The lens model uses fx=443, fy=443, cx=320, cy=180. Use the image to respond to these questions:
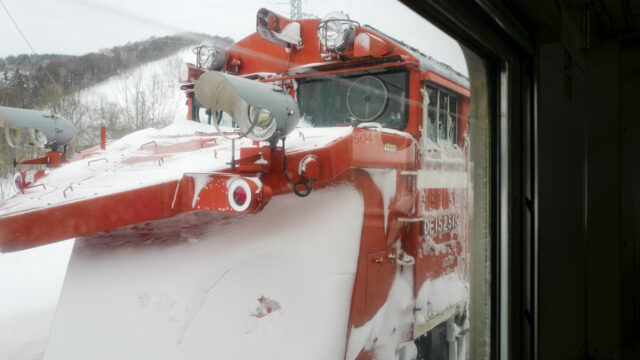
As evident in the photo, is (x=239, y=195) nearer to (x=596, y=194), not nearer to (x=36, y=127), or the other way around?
(x=36, y=127)

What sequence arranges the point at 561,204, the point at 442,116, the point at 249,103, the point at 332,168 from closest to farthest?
the point at 249,103
the point at 561,204
the point at 332,168
the point at 442,116

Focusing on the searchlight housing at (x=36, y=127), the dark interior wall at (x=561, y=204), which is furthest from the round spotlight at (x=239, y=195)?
Answer: the dark interior wall at (x=561, y=204)

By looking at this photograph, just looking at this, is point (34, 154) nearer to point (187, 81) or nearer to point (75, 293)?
point (75, 293)

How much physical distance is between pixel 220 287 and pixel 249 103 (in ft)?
3.07

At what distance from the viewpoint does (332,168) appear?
2113mm

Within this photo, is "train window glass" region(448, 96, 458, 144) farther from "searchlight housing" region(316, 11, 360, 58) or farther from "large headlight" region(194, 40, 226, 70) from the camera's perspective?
"large headlight" region(194, 40, 226, 70)

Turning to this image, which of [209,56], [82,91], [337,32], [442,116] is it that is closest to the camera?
[82,91]

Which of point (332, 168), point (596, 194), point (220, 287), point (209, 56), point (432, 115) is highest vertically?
point (209, 56)

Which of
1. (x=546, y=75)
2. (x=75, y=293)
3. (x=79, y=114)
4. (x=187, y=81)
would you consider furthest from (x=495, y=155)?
(x=187, y=81)

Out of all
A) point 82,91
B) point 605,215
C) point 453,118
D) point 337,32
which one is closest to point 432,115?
point 453,118

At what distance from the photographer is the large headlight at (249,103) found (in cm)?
169

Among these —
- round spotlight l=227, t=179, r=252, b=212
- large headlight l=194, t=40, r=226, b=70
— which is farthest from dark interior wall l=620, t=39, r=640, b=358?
large headlight l=194, t=40, r=226, b=70

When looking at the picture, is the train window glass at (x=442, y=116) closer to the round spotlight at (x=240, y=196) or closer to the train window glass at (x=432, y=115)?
the train window glass at (x=432, y=115)

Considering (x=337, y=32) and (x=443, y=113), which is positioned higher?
(x=337, y=32)
